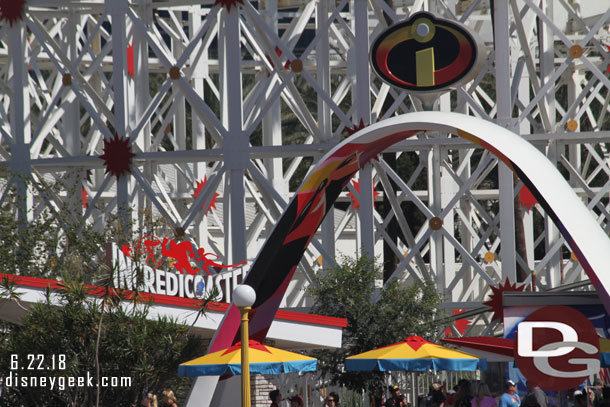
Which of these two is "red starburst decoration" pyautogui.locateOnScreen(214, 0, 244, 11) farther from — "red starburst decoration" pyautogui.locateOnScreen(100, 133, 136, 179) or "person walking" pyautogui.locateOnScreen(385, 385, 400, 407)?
"person walking" pyautogui.locateOnScreen(385, 385, 400, 407)

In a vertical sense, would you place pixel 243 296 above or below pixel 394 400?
above

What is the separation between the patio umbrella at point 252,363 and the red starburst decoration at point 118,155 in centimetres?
942

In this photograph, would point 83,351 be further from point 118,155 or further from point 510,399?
point 118,155

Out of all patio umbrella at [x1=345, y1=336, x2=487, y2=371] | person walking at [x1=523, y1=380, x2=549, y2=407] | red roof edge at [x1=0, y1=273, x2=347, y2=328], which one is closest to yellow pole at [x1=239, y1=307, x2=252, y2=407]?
red roof edge at [x1=0, y1=273, x2=347, y2=328]

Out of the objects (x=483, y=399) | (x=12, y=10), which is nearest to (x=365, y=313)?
(x=483, y=399)

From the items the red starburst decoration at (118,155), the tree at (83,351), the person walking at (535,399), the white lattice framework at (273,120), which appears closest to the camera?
the tree at (83,351)

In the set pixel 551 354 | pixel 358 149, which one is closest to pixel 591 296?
pixel 551 354

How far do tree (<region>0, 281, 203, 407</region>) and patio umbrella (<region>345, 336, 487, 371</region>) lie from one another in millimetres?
3475

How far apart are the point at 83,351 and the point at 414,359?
16.9 feet

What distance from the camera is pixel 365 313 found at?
22.4 meters

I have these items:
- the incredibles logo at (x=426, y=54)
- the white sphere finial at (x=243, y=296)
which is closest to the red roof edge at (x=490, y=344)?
the white sphere finial at (x=243, y=296)

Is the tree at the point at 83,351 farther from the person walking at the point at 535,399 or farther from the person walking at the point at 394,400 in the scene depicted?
the person walking at the point at 535,399

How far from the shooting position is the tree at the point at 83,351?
16781 mm

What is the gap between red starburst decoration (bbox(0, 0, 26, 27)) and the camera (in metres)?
27.9
